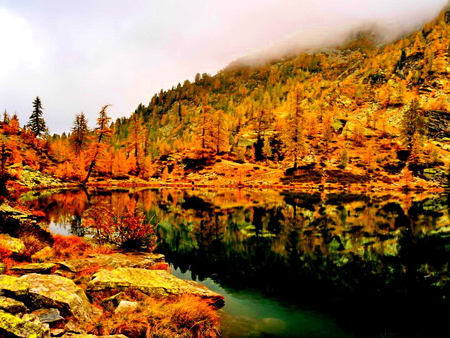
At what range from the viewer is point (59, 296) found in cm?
535

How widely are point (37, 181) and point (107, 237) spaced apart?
45007 mm

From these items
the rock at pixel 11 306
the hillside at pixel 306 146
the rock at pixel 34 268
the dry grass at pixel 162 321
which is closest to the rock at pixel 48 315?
the rock at pixel 11 306

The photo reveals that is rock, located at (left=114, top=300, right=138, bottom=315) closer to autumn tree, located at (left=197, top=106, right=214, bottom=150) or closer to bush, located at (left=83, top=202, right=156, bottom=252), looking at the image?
bush, located at (left=83, top=202, right=156, bottom=252)

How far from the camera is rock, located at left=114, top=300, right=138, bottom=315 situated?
19.5ft

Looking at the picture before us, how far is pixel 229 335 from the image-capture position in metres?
6.47

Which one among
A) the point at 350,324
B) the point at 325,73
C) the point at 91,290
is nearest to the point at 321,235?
the point at 350,324

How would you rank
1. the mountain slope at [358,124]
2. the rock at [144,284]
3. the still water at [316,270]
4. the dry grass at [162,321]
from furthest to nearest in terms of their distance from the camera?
the mountain slope at [358,124], the still water at [316,270], the rock at [144,284], the dry grass at [162,321]

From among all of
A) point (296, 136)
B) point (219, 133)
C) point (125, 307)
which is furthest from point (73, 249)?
point (219, 133)

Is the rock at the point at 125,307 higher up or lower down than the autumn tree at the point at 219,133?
lower down

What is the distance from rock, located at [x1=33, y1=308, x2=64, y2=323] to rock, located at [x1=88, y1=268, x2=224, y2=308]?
177 centimetres

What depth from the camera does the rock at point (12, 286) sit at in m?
4.69

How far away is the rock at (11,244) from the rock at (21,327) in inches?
196

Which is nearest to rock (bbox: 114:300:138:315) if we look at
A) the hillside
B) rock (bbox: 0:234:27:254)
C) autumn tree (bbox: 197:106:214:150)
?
rock (bbox: 0:234:27:254)

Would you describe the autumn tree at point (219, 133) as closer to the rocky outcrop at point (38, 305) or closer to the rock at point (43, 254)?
the rock at point (43, 254)
